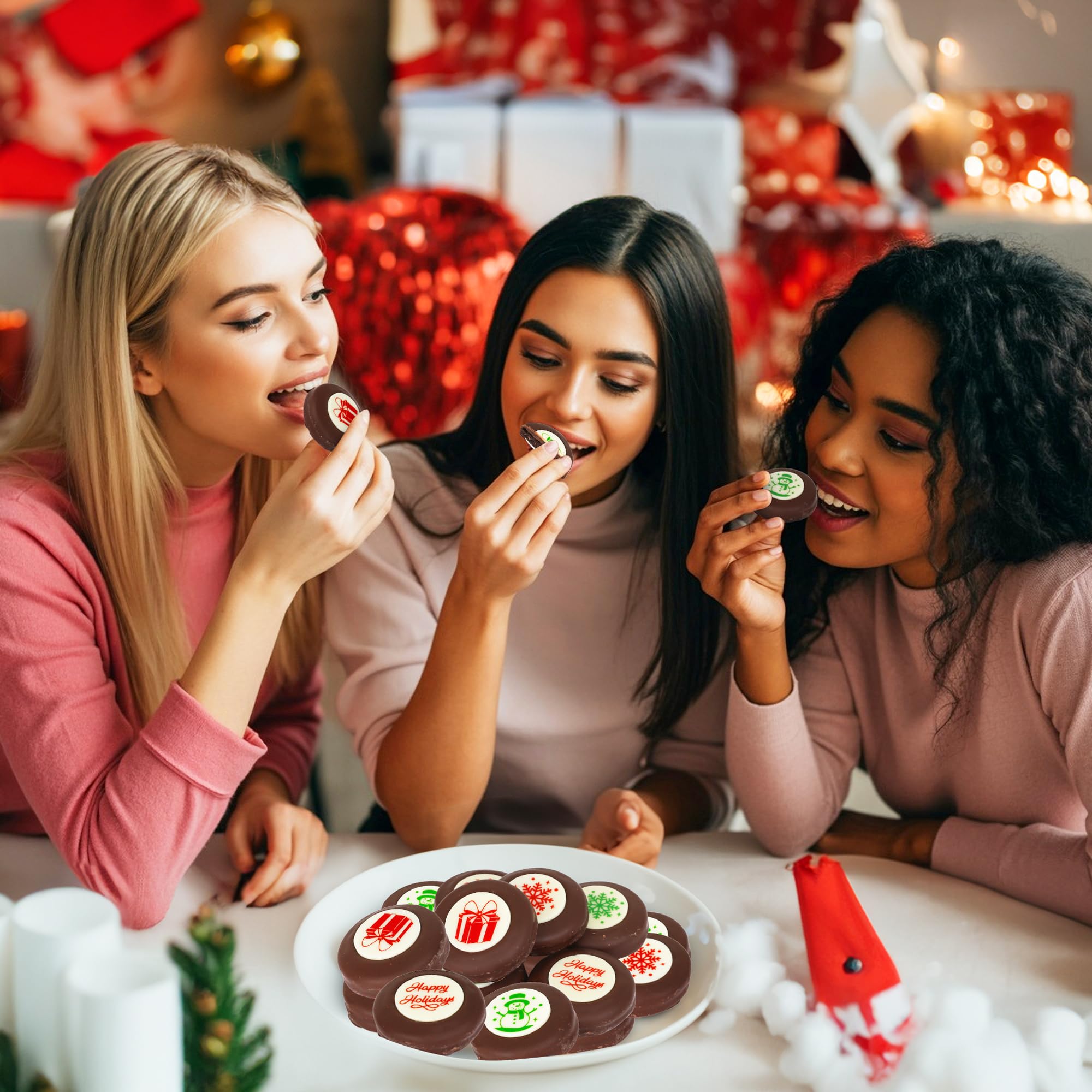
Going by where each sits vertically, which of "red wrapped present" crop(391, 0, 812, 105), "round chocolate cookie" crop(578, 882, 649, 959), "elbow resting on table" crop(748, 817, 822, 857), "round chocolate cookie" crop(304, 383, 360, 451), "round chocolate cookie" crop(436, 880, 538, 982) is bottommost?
"elbow resting on table" crop(748, 817, 822, 857)

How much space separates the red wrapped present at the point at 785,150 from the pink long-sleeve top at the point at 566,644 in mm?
2598

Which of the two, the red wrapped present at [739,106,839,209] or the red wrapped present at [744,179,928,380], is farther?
the red wrapped present at [739,106,839,209]

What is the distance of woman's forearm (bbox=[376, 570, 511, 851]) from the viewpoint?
1197 millimetres

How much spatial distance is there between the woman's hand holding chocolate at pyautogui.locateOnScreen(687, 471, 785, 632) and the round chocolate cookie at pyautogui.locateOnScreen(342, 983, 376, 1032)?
0.54 metres

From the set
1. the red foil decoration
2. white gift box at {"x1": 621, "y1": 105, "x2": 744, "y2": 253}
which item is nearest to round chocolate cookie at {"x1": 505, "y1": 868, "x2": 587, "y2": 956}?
the red foil decoration

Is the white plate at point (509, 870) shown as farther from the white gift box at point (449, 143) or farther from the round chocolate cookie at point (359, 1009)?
the white gift box at point (449, 143)

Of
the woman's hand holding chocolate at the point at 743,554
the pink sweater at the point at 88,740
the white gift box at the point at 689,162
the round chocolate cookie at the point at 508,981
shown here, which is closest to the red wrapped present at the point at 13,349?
the white gift box at the point at 689,162

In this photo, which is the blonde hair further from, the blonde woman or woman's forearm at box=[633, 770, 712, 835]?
woman's forearm at box=[633, 770, 712, 835]

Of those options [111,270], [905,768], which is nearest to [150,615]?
[111,270]

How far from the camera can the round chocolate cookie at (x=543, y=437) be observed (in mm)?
1247

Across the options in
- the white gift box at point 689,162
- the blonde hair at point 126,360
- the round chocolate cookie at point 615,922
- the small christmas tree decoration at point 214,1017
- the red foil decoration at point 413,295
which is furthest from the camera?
the white gift box at point 689,162

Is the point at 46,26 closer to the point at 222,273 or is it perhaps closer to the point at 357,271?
the point at 357,271

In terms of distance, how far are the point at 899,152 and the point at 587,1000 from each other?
373cm

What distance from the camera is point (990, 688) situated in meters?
1.23
